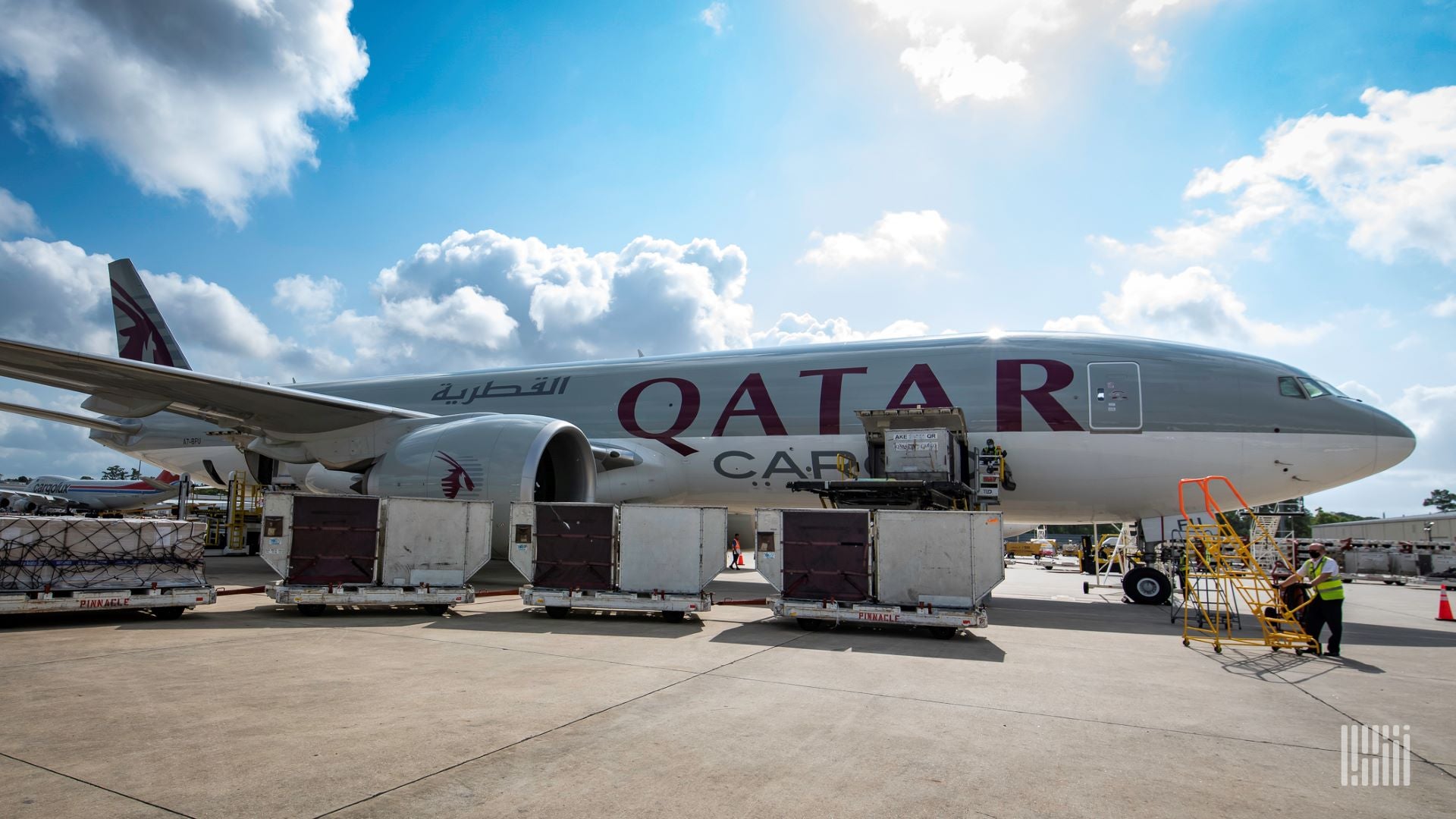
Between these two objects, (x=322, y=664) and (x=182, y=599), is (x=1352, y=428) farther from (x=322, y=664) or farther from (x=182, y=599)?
(x=182, y=599)

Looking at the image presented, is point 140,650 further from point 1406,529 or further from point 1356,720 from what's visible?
point 1406,529

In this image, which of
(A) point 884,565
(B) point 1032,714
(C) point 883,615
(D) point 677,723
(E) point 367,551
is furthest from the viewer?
(E) point 367,551

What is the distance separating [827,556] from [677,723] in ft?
15.3

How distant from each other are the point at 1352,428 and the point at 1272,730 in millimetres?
8515

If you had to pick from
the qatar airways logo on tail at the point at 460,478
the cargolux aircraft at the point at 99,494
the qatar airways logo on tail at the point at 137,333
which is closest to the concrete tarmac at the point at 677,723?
the qatar airways logo on tail at the point at 460,478

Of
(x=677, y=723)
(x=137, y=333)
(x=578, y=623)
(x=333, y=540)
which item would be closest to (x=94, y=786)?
(x=677, y=723)

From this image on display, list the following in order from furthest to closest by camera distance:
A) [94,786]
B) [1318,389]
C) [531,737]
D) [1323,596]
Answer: [1318,389] → [1323,596] → [531,737] → [94,786]

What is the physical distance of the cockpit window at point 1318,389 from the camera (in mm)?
10633

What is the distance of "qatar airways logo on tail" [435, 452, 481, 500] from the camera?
10.4m

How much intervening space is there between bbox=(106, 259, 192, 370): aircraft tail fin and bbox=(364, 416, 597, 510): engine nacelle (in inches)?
348

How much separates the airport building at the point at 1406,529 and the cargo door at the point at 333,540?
126ft

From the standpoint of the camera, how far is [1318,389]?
35.1ft

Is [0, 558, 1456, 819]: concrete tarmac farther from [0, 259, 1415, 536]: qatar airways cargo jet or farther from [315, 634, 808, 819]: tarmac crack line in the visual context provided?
[0, 259, 1415, 536]: qatar airways cargo jet

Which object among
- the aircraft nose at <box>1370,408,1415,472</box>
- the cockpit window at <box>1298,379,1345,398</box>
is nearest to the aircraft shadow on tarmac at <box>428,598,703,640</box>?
the cockpit window at <box>1298,379,1345,398</box>
